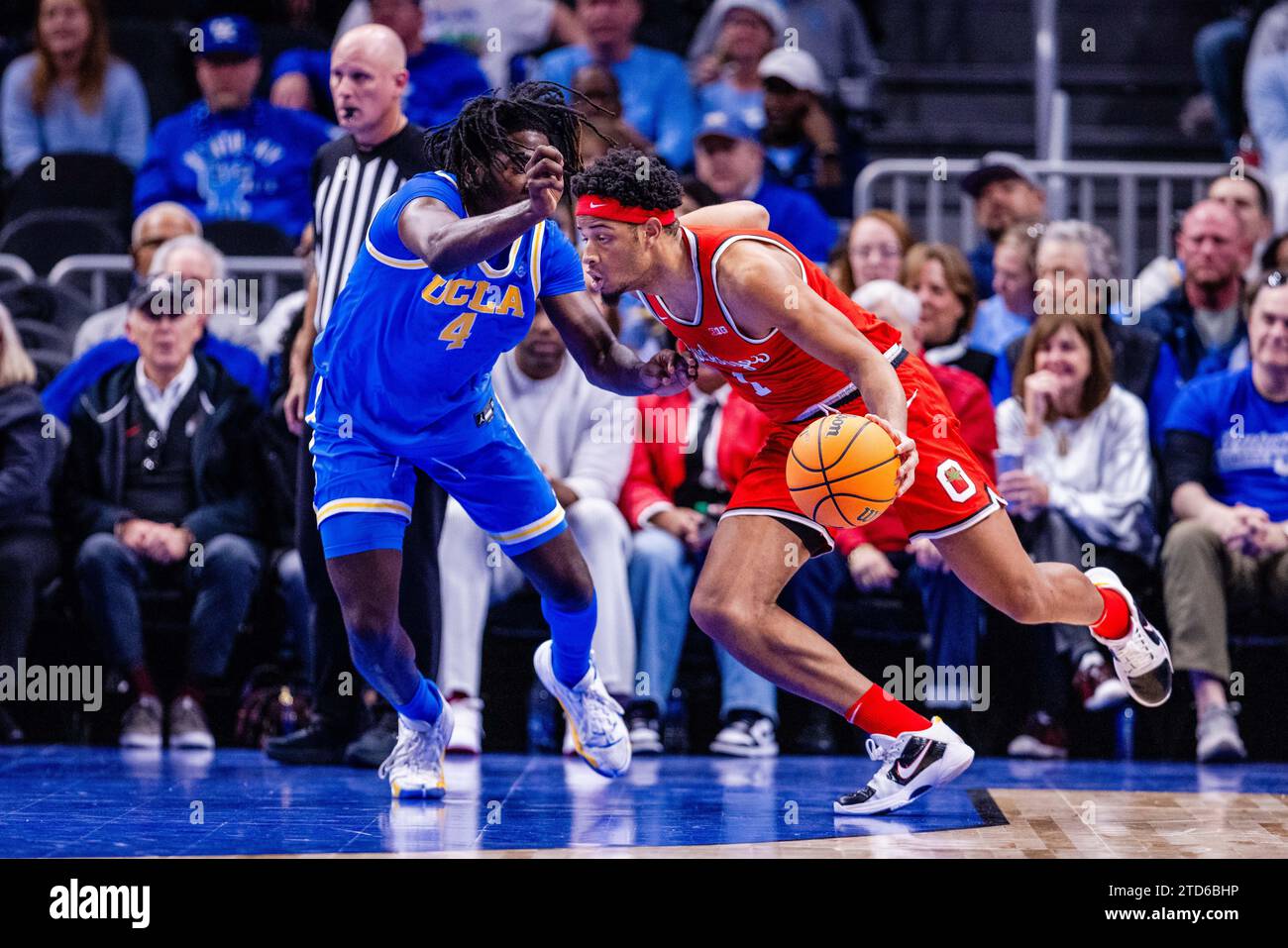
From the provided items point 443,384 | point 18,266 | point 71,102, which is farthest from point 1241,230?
point 71,102

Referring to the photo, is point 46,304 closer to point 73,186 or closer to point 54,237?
point 54,237

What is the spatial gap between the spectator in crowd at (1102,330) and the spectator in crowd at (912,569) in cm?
45

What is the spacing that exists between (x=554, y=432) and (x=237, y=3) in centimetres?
447

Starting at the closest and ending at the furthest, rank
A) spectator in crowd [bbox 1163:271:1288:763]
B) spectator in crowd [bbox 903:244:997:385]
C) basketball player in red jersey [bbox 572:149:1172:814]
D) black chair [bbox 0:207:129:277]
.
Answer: basketball player in red jersey [bbox 572:149:1172:814], spectator in crowd [bbox 1163:271:1288:763], spectator in crowd [bbox 903:244:997:385], black chair [bbox 0:207:129:277]

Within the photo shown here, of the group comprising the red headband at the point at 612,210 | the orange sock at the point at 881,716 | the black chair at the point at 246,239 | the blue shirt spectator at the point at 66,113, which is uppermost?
the blue shirt spectator at the point at 66,113

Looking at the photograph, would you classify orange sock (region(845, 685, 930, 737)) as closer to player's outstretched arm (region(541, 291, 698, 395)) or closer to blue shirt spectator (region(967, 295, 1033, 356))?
player's outstretched arm (region(541, 291, 698, 395))

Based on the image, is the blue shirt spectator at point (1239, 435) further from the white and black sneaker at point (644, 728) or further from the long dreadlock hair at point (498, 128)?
the long dreadlock hair at point (498, 128)

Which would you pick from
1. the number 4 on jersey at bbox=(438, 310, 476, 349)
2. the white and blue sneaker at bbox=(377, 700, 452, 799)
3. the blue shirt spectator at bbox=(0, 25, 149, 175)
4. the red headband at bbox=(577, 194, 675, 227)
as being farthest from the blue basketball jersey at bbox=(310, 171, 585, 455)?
the blue shirt spectator at bbox=(0, 25, 149, 175)

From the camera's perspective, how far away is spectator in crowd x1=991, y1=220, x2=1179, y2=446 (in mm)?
6770

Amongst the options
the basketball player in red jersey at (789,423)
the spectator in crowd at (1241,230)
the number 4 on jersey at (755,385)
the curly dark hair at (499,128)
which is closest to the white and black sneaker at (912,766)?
the basketball player in red jersey at (789,423)

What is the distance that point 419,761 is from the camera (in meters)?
4.77

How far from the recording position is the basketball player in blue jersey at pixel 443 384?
14.4ft

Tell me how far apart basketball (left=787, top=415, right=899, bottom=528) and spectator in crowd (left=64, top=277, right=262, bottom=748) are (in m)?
2.92
